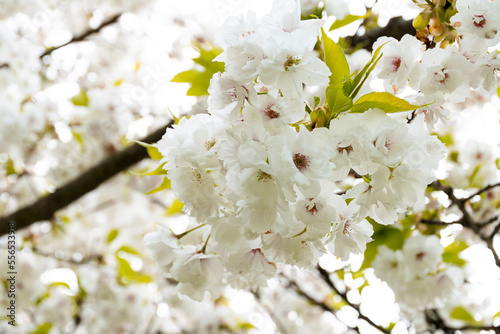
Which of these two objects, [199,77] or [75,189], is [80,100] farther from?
[199,77]

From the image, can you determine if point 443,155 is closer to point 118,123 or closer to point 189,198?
point 189,198

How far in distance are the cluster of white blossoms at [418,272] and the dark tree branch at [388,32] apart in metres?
0.64

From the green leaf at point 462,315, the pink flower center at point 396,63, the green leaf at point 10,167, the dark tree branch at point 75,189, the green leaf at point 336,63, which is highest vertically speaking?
the green leaf at point 336,63

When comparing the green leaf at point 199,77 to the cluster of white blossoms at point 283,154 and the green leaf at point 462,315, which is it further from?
the green leaf at point 462,315

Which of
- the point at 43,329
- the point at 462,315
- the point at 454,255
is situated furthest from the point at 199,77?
the point at 43,329

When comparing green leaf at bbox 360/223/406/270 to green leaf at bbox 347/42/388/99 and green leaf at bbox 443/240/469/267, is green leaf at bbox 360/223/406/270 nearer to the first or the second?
green leaf at bbox 443/240/469/267

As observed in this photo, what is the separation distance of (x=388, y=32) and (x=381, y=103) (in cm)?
73

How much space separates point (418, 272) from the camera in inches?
59.6

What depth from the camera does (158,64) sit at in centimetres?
379

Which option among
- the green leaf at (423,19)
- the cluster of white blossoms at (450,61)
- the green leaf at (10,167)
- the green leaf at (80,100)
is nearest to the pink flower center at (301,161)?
the cluster of white blossoms at (450,61)

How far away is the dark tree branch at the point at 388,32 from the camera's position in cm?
131

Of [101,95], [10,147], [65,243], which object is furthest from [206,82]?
[65,243]

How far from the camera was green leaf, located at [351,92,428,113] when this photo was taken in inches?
28.7

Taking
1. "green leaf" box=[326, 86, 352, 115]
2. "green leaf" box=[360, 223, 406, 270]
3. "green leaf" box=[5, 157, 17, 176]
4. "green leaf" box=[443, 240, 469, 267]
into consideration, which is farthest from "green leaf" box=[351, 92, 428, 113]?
"green leaf" box=[5, 157, 17, 176]
